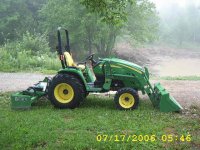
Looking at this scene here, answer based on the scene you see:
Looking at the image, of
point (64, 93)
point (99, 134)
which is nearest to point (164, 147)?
point (99, 134)

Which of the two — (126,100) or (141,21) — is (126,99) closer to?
(126,100)

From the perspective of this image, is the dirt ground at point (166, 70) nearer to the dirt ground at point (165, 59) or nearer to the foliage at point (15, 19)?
the dirt ground at point (165, 59)

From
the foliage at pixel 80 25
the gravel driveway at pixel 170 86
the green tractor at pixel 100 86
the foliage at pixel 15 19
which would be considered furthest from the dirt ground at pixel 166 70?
the foliage at pixel 15 19

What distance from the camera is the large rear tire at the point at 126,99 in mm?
7734

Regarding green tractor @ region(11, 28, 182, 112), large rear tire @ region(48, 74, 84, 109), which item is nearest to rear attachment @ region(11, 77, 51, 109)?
green tractor @ region(11, 28, 182, 112)

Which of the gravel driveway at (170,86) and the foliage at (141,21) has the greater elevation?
the foliage at (141,21)

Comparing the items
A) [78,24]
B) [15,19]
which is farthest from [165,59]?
[15,19]

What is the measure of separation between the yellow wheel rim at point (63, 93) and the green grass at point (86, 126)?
1.00ft

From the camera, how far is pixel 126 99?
→ 7.83 m

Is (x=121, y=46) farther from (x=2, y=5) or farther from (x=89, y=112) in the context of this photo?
(x=89, y=112)

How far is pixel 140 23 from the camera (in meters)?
28.8

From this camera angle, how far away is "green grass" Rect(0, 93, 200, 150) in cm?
569

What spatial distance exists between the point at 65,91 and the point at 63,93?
7 centimetres

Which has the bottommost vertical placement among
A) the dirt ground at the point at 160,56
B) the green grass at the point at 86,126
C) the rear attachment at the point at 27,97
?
the green grass at the point at 86,126
